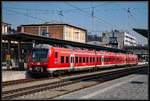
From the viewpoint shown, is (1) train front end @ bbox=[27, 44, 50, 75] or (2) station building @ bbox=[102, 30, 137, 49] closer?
(1) train front end @ bbox=[27, 44, 50, 75]

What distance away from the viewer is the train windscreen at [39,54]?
30375mm

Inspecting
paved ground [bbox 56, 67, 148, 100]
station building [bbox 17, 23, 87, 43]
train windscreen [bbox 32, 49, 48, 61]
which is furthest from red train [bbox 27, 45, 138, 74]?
station building [bbox 17, 23, 87, 43]

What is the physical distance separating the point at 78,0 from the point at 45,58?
19904 mm

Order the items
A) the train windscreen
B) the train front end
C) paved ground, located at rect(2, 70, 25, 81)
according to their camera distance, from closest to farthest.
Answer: paved ground, located at rect(2, 70, 25, 81), the train front end, the train windscreen

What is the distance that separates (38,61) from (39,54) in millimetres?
614

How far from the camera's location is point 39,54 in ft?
101

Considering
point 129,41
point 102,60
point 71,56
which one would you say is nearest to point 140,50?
point 129,41

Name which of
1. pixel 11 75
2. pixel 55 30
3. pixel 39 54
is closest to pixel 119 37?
pixel 55 30

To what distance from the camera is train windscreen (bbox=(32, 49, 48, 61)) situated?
30375 mm

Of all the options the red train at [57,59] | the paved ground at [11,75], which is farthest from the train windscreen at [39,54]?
the paved ground at [11,75]

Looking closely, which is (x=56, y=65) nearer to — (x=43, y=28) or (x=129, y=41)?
(x=43, y=28)

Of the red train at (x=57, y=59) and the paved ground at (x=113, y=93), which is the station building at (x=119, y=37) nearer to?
the red train at (x=57, y=59)

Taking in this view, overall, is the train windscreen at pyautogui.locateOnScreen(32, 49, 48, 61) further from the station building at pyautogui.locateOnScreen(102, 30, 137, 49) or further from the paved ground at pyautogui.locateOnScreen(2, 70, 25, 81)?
the station building at pyautogui.locateOnScreen(102, 30, 137, 49)

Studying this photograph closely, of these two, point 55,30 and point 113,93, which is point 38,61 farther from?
point 55,30
